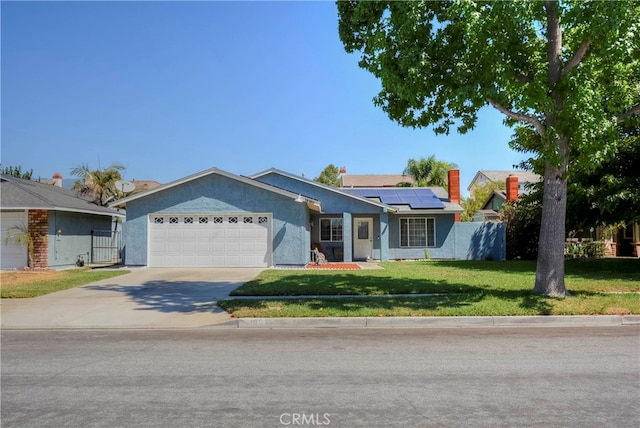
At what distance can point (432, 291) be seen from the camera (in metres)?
11.8

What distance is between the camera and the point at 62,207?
19031mm

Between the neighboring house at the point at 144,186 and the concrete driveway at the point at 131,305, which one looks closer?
the concrete driveway at the point at 131,305

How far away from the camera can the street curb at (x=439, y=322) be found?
881 centimetres

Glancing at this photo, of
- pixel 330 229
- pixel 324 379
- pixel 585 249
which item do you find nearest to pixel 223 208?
pixel 330 229

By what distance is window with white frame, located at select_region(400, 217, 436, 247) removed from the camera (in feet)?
79.4

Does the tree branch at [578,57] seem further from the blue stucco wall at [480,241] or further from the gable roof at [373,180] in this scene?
the gable roof at [373,180]

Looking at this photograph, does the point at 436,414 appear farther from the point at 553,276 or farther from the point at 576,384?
the point at 553,276

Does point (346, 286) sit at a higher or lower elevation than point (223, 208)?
lower

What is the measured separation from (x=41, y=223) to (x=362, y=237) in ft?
48.4

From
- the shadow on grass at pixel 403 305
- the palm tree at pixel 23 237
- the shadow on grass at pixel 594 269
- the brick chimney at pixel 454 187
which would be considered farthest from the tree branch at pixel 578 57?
the palm tree at pixel 23 237

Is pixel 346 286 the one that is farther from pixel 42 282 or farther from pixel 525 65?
pixel 42 282

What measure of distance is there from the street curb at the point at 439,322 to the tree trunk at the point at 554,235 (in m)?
1.71

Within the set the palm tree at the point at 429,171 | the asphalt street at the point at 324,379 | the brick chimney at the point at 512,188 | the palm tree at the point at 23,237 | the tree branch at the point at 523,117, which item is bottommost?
the asphalt street at the point at 324,379

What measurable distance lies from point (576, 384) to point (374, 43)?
7.21 m
